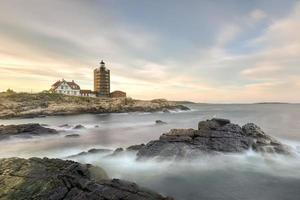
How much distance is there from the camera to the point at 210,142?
20531 millimetres

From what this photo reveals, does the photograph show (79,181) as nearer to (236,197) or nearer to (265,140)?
(236,197)

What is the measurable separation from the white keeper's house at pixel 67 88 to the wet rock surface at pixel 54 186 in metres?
116

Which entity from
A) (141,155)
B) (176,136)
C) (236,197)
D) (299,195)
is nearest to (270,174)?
(299,195)

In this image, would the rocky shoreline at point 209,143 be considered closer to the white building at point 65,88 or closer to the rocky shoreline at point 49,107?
the rocky shoreline at point 49,107

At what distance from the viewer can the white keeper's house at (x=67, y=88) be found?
401 feet

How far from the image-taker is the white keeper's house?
122 m

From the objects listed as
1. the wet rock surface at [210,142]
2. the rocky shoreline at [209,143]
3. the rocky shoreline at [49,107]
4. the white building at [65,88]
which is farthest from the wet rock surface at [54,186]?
the white building at [65,88]

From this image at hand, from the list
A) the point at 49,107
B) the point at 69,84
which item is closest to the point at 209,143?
the point at 49,107

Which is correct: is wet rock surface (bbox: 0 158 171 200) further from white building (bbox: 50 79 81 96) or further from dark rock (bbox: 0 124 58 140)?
white building (bbox: 50 79 81 96)

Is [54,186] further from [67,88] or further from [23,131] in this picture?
[67,88]

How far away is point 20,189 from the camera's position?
10.3 meters

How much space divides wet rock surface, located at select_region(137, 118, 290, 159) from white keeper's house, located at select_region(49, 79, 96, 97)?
363ft

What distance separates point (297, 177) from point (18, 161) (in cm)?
1637

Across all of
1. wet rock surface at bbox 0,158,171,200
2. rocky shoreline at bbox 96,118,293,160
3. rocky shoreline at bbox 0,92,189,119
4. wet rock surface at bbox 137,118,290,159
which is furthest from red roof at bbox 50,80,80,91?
wet rock surface at bbox 0,158,171,200
